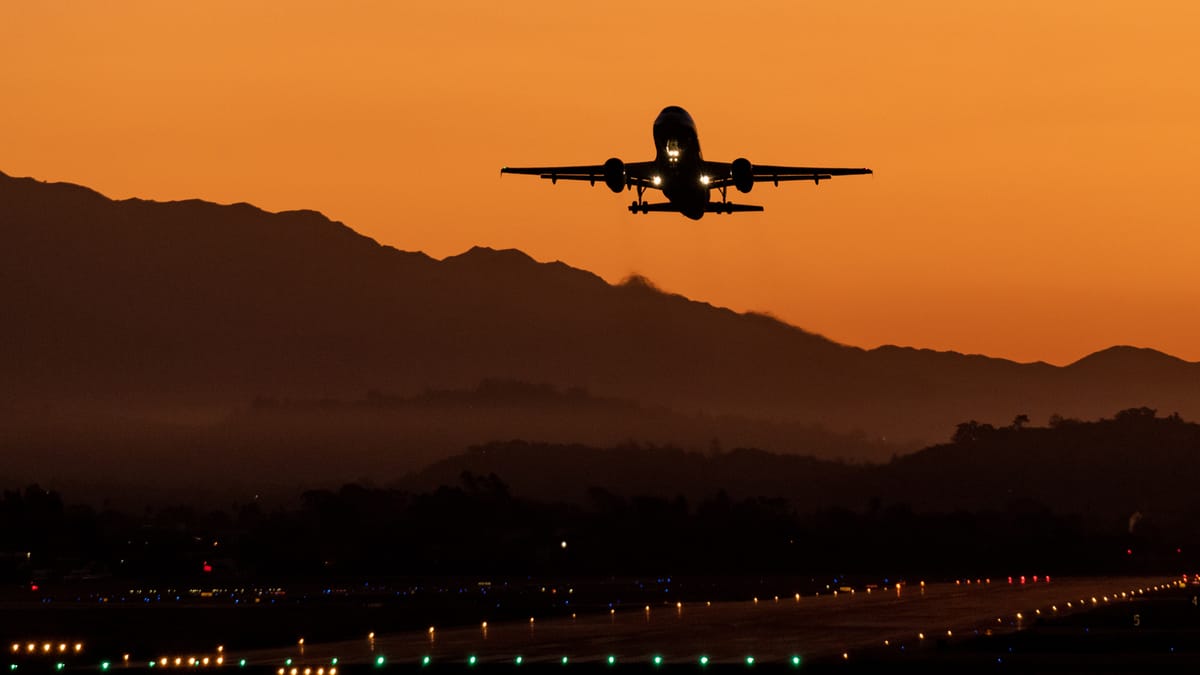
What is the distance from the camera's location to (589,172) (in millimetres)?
97125

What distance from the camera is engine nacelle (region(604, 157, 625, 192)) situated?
94375 millimetres

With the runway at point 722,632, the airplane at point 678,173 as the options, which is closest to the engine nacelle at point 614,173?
the airplane at point 678,173

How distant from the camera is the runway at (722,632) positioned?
257ft

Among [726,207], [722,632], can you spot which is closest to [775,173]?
[726,207]

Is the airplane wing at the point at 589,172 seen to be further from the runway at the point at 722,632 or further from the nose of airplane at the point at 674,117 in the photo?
the runway at the point at 722,632

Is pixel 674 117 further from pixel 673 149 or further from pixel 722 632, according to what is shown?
pixel 722 632

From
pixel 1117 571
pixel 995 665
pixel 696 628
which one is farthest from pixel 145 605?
pixel 1117 571

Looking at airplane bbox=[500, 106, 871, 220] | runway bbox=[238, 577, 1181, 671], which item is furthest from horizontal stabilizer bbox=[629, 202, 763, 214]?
runway bbox=[238, 577, 1181, 671]

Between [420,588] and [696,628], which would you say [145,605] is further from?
[696,628]

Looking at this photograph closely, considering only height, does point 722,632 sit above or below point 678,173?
below

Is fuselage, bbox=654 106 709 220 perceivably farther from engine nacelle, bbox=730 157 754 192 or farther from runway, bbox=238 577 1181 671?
runway, bbox=238 577 1181 671

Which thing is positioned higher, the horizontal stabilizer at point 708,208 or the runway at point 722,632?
the horizontal stabilizer at point 708,208

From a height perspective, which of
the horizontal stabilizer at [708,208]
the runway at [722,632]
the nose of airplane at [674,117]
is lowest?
the runway at [722,632]

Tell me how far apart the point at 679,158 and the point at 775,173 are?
23.0 feet
